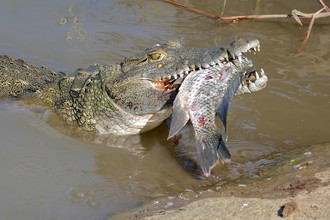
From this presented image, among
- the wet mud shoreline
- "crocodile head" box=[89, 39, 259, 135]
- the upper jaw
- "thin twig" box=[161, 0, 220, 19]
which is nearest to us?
the wet mud shoreline

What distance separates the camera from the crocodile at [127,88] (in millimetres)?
4605

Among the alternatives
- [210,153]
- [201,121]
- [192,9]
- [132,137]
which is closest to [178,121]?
[201,121]

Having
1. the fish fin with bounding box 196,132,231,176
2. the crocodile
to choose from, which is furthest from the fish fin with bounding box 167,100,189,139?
Result: the crocodile

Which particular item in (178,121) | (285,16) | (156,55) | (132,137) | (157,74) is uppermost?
(156,55)

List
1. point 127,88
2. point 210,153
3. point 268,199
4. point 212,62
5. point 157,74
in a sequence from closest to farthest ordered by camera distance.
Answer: point 268,199, point 210,153, point 212,62, point 157,74, point 127,88

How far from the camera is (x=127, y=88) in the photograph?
16.4ft

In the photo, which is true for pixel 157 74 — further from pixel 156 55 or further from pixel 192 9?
pixel 192 9

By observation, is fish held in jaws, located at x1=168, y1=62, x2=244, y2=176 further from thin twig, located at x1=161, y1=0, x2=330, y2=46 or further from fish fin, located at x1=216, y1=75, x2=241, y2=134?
thin twig, located at x1=161, y1=0, x2=330, y2=46

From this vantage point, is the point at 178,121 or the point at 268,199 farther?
the point at 178,121

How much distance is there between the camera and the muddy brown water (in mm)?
4305

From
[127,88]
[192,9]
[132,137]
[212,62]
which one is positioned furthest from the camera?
[192,9]

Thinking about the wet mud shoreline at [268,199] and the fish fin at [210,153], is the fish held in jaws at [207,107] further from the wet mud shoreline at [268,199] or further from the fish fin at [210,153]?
the wet mud shoreline at [268,199]

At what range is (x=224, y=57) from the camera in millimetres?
4387

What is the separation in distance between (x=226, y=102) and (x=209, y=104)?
0.13 m
